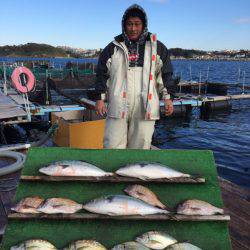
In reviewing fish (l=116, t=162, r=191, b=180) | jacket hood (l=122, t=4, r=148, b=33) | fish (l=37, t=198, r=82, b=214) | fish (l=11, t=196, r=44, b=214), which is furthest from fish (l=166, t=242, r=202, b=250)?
jacket hood (l=122, t=4, r=148, b=33)

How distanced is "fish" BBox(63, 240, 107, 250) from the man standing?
2028 mm

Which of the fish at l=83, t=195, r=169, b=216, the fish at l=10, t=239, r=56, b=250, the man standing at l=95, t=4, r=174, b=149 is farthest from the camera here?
the man standing at l=95, t=4, r=174, b=149

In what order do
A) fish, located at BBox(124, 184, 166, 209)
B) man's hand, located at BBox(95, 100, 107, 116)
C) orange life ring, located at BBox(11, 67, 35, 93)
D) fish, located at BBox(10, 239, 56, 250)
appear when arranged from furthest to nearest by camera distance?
orange life ring, located at BBox(11, 67, 35, 93) → man's hand, located at BBox(95, 100, 107, 116) → fish, located at BBox(124, 184, 166, 209) → fish, located at BBox(10, 239, 56, 250)

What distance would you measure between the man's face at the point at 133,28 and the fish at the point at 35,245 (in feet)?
9.52

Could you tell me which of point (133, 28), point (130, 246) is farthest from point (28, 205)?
point (133, 28)

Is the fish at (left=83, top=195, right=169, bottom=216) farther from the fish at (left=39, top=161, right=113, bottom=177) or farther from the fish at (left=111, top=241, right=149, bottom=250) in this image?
the fish at (left=39, top=161, right=113, bottom=177)

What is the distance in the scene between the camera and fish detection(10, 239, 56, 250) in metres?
2.88

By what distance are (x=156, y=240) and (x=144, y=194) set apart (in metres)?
0.52

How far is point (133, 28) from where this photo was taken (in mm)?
4523

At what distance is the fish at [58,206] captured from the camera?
126 inches

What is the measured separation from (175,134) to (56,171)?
15.3 meters

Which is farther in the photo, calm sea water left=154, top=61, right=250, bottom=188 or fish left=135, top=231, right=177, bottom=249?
calm sea water left=154, top=61, right=250, bottom=188

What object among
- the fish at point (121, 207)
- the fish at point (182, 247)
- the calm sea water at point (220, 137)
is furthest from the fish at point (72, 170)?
the calm sea water at point (220, 137)

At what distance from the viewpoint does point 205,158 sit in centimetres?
396
